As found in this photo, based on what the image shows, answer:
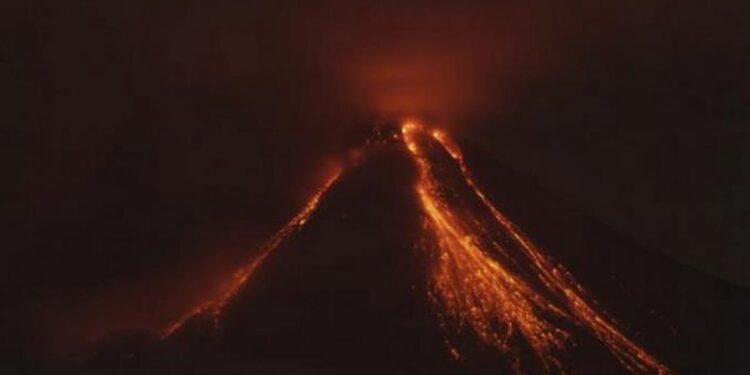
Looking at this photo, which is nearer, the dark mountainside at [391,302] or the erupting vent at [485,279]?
the dark mountainside at [391,302]

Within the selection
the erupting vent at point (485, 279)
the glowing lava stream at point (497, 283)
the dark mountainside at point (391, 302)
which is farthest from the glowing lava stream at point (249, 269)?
the glowing lava stream at point (497, 283)

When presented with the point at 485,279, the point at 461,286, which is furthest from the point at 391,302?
the point at 485,279

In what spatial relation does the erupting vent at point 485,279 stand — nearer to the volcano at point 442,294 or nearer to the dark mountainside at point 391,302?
the volcano at point 442,294

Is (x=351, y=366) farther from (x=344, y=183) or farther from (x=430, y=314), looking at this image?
(x=344, y=183)

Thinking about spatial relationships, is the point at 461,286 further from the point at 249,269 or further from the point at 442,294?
the point at 249,269

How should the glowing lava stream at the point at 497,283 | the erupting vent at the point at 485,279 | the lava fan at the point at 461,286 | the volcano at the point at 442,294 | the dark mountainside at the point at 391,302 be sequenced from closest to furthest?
the dark mountainside at the point at 391,302 < the volcano at the point at 442,294 < the lava fan at the point at 461,286 < the erupting vent at the point at 485,279 < the glowing lava stream at the point at 497,283

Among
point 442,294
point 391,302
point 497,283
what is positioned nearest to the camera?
point 391,302

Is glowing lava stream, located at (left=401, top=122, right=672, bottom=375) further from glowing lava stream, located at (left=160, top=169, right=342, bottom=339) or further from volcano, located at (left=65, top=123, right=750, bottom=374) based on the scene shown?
glowing lava stream, located at (left=160, top=169, right=342, bottom=339)
